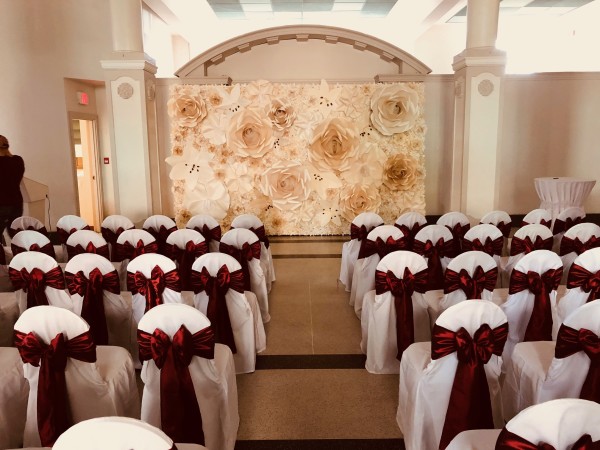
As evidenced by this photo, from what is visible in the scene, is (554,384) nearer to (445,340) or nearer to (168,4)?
(445,340)

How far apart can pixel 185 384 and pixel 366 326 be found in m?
1.88

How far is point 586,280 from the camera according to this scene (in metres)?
3.36

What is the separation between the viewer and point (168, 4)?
10578 mm

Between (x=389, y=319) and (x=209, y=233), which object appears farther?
(x=209, y=233)

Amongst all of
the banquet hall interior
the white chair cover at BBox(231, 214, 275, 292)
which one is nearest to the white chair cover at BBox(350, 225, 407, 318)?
the banquet hall interior

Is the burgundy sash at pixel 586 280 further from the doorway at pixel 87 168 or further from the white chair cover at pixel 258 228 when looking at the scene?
the doorway at pixel 87 168

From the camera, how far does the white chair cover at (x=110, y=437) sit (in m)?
1.41

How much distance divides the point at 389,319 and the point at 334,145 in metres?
4.66

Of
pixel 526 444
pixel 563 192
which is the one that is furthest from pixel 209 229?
pixel 563 192

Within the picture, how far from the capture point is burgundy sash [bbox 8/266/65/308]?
364 centimetres

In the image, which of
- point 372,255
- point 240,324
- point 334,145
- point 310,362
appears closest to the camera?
point 240,324

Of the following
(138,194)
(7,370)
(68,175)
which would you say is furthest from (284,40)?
(7,370)

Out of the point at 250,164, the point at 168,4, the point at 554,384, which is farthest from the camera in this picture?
the point at 168,4

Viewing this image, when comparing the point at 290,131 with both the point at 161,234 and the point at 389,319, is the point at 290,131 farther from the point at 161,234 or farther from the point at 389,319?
the point at 389,319
